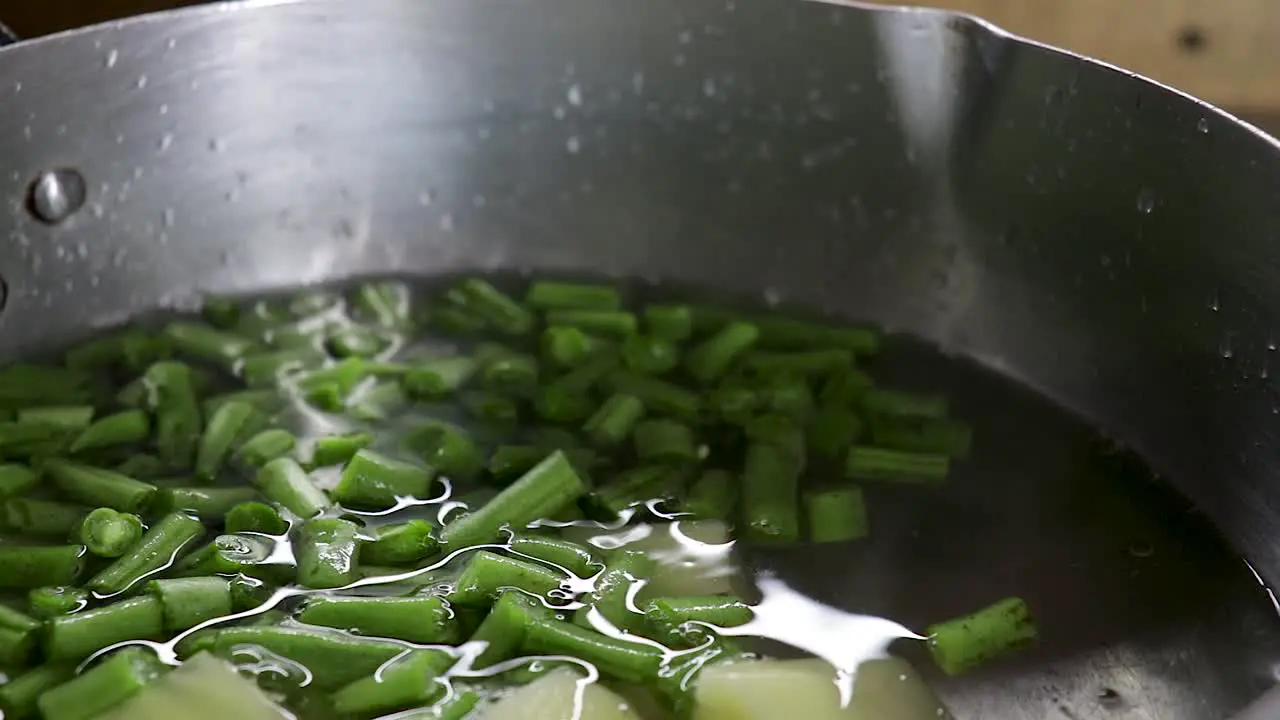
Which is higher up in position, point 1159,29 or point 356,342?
point 1159,29

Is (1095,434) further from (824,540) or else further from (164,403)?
(164,403)

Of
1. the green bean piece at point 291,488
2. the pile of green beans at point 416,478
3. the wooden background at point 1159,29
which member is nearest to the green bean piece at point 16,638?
the pile of green beans at point 416,478

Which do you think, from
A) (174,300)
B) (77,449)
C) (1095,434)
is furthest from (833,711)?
(174,300)

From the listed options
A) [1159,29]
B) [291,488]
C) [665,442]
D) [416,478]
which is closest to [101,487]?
[291,488]

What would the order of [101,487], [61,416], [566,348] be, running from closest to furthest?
[101,487] < [61,416] < [566,348]

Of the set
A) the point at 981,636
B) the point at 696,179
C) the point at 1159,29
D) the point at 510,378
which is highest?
the point at 1159,29

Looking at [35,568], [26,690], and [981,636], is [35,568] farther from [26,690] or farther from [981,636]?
[981,636]

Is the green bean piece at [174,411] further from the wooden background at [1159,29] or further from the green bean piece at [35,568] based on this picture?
the wooden background at [1159,29]
